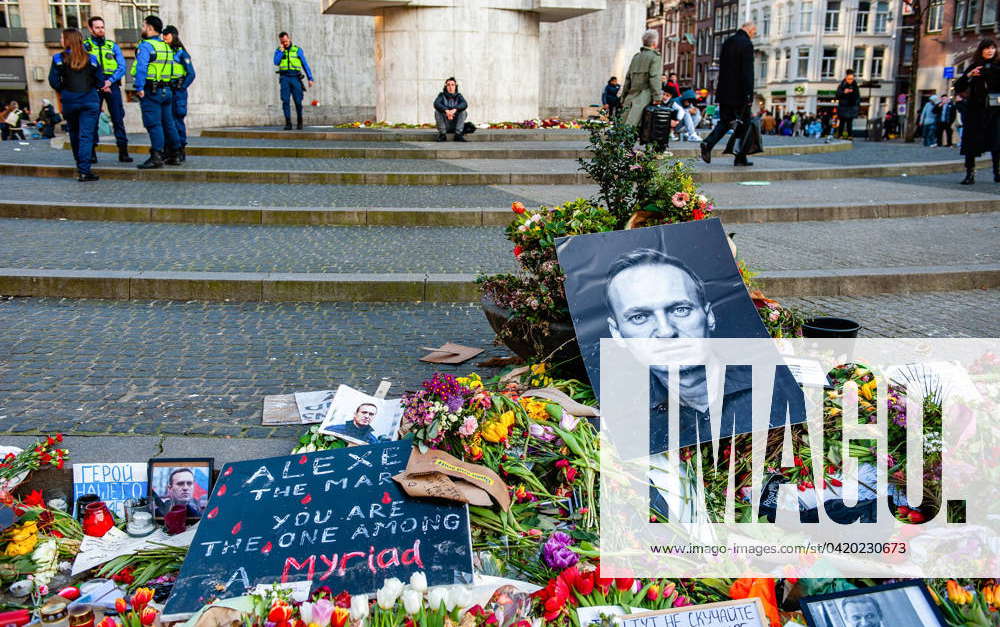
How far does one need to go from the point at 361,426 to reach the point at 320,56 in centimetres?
2482

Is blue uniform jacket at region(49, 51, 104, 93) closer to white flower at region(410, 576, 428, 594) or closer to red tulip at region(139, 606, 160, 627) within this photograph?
red tulip at region(139, 606, 160, 627)

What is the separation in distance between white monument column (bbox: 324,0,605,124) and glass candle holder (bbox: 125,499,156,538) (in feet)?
55.6

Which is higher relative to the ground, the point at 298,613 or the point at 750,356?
the point at 750,356

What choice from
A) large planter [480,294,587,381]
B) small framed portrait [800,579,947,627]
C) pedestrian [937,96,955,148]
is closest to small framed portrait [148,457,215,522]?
large planter [480,294,587,381]

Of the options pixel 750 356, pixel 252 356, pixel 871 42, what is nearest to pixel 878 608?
pixel 750 356

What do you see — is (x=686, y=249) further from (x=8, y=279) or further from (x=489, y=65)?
(x=489, y=65)

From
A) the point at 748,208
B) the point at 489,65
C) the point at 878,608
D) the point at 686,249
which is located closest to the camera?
the point at 878,608

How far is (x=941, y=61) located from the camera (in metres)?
45.5

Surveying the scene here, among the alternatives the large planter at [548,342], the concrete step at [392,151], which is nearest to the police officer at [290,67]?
the concrete step at [392,151]

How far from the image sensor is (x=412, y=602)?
238 cm

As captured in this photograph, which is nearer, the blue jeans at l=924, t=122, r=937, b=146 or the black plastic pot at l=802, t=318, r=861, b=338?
the black plastic pot at l=802, t=318, r=861, b=338

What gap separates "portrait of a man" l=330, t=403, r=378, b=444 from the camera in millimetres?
3570

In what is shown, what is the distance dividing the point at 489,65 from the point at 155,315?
14849mm

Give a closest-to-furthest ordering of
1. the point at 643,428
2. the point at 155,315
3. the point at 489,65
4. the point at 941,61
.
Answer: the point at 643,428 → the point at 155,315 → the point at 489,65 → the point at 941,61
